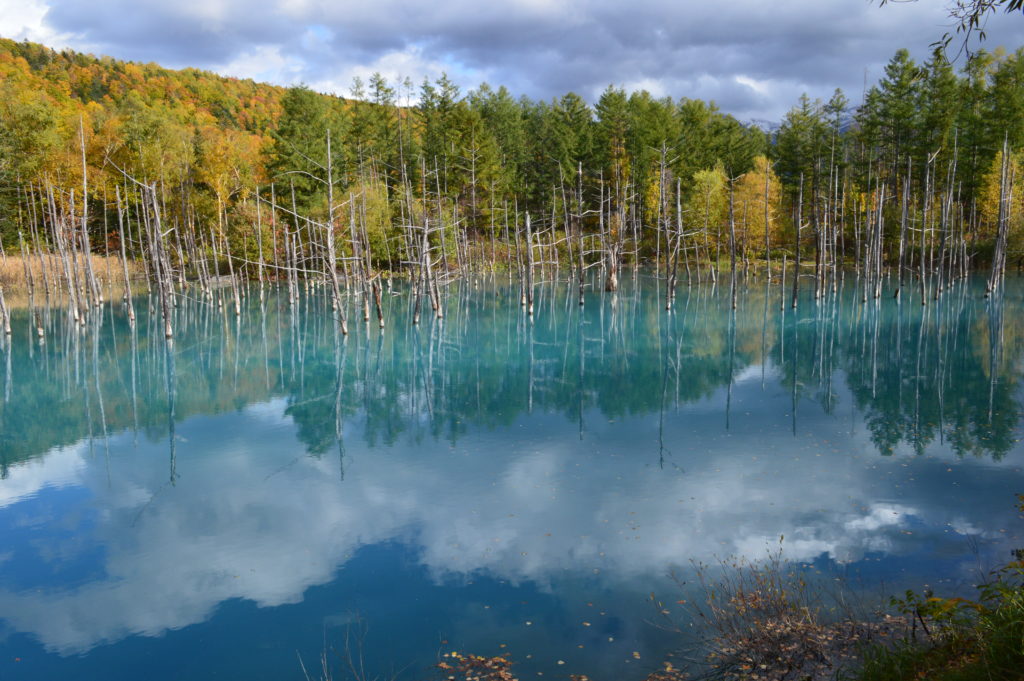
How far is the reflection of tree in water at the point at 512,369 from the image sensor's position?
16.7 metres

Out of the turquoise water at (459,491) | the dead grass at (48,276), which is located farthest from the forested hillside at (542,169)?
the turquoise water at (459,491)

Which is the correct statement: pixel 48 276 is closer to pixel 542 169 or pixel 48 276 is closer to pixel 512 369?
pixel 512 369

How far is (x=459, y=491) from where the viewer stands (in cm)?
1227

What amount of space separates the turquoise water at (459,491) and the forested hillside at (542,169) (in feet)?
58.1

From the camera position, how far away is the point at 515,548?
32.7ft

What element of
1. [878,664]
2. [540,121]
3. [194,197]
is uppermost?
[540,121]

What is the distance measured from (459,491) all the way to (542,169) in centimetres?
5794

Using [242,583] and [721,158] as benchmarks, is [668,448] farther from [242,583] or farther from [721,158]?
[721,158]

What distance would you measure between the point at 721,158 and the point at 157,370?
54.7 metres

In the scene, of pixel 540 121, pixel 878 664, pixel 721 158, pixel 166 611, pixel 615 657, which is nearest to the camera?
pixel 878 664

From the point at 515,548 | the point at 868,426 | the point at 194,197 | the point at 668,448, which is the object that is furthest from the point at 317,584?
the point at 194,197

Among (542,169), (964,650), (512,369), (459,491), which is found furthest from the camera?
(542,169)

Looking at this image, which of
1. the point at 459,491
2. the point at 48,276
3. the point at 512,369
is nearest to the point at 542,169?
the point at 48,276

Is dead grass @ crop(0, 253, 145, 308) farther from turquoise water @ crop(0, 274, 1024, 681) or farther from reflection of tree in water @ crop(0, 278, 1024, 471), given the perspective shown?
turquoise water @ crop(0, 274, 1024, 681)
